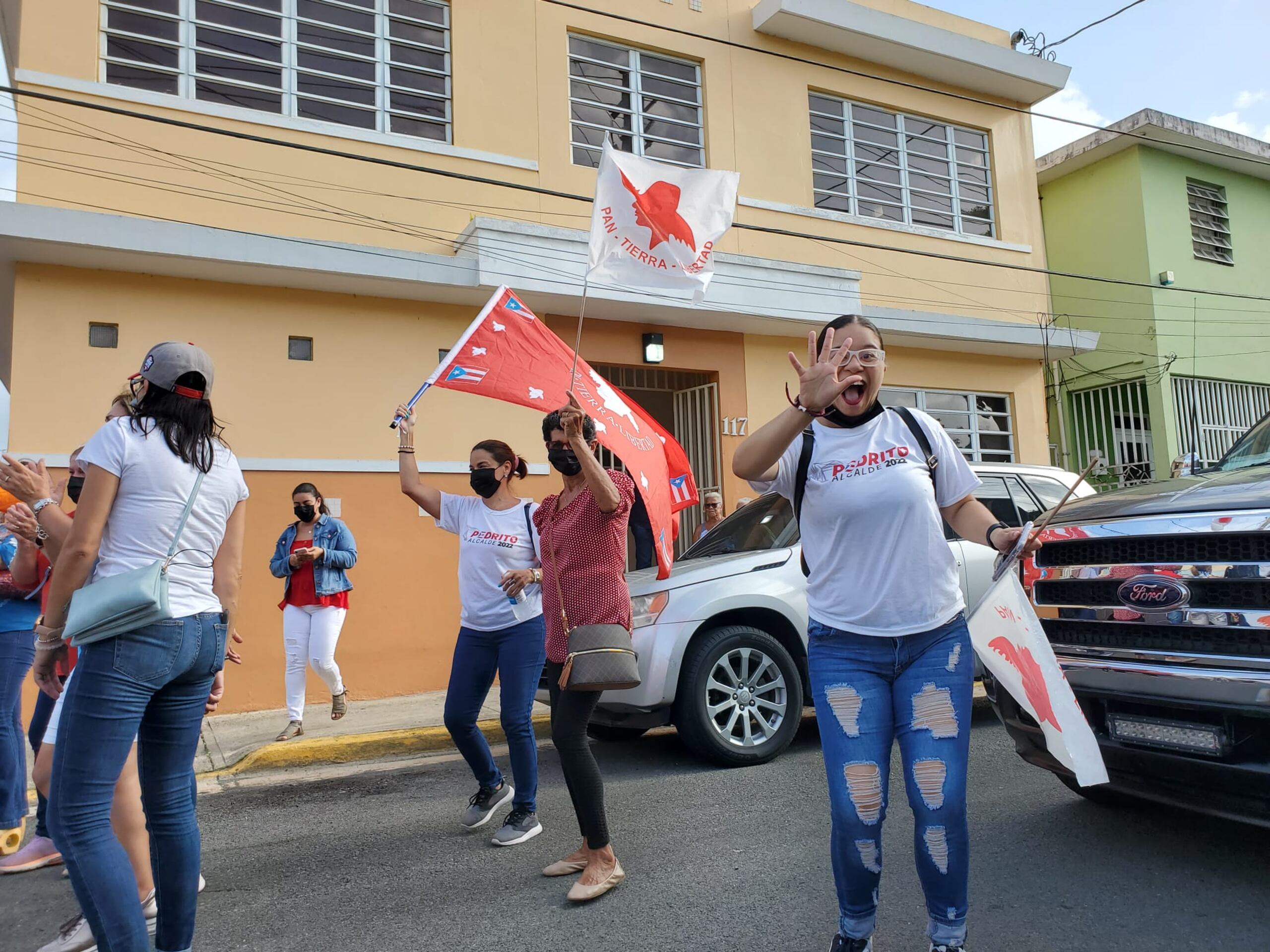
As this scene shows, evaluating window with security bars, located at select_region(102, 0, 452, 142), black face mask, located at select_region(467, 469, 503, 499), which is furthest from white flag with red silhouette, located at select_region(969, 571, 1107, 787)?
window with security bars, located at select_region(102, 0, 452, 142)

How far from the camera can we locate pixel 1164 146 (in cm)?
1526

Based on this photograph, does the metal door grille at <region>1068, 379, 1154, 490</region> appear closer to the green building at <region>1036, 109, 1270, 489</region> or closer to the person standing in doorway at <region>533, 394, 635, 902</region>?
the green building at <region>1036, 109, 1270, 489</region>

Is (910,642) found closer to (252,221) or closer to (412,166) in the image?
(412,166)

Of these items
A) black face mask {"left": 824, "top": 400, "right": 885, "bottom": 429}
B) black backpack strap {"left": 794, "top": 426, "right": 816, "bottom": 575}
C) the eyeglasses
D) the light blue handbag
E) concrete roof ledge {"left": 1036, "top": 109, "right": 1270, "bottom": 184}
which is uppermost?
concrete roof ledge {"left": 1036, "top": 109, "right": 1270, "bottom": 184}

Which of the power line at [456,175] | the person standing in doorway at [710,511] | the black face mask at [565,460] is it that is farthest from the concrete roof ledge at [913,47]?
the black face mask at [565,460]

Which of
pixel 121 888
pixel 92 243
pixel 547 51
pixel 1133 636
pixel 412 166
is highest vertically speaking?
pixel 547 51

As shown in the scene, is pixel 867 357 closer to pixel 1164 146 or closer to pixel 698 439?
pixel 698 439

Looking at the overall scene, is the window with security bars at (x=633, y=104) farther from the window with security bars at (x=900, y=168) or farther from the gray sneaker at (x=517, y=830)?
the gray sneaker at (x=517, y=830)

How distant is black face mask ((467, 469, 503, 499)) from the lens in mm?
4680

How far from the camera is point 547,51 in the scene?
34.0 feet

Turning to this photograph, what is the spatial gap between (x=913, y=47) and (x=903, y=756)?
38.8 ft

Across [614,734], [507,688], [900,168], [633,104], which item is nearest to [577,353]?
[507,688]

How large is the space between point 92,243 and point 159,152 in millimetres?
1215

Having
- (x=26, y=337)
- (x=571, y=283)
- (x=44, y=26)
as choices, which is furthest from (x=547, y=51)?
(x=26, y=337)
